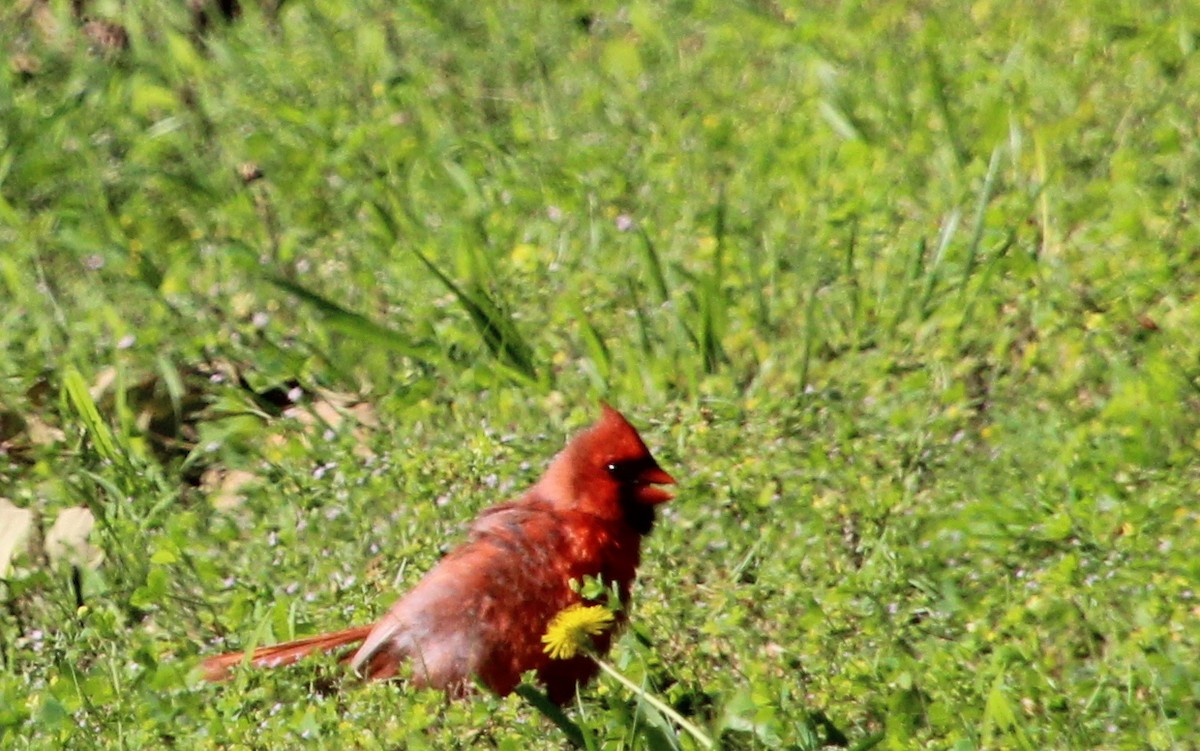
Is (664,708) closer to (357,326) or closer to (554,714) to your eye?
(554,714)

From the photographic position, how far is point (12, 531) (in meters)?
5.23

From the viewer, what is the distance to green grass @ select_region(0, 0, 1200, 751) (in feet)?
13.4

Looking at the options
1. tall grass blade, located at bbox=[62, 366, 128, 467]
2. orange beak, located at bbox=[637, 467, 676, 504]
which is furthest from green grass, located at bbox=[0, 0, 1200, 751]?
orange beak, located at bbox=[637, 467, 676, 504]

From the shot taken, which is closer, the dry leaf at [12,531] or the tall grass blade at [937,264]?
the tall grass blade at [937,264]

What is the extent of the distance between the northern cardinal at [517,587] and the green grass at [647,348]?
141 mm

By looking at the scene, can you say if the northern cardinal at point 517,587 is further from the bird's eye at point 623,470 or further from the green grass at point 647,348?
the green grass at point 647,348

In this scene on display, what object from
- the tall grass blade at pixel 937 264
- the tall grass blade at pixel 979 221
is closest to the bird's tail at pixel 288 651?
the tall grass blade at pixel 937 264

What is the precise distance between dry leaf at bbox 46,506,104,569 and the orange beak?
1.46 meters

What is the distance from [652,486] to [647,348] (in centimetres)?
62

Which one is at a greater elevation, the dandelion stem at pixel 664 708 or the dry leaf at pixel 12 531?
the dandelion stem at pixel 664 708

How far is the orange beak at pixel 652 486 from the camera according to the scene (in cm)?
452

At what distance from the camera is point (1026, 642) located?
407cm

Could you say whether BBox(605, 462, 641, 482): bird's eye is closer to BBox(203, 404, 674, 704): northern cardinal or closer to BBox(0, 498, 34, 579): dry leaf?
BBox(203, 404, 674, 704): northern cardinal

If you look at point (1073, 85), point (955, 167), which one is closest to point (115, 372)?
point (955, 167)
